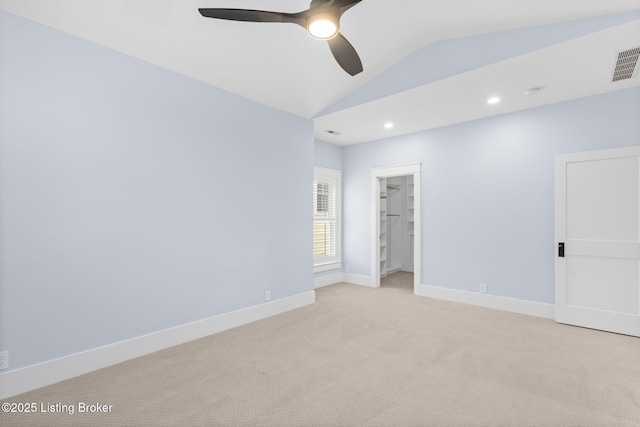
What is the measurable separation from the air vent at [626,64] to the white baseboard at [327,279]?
4596 mm

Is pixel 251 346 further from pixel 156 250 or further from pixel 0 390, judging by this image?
pixel 0 390

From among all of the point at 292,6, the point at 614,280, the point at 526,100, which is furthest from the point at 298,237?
the point at 614,280

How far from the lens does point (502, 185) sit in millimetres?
4109

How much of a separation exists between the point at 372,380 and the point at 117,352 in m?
2.17

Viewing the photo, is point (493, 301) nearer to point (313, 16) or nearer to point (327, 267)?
point (327, 267)

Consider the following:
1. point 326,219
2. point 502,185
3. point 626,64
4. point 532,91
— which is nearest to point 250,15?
point 532,91

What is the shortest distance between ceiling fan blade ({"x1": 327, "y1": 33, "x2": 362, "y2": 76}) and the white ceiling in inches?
27.5

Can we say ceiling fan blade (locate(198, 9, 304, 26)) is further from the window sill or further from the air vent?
the window sill

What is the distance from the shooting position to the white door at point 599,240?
10.6 ft

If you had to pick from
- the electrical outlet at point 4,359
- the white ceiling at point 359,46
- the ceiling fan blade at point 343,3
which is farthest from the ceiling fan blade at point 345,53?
the electrical outlet at point 4,359

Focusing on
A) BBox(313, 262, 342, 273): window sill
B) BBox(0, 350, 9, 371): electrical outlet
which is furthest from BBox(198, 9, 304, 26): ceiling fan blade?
BBox(313, 262, 342, 273): window sill

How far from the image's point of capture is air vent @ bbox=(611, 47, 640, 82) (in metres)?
2.65

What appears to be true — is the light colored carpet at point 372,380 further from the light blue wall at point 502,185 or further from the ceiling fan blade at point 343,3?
the ceiling fan blade at point 343,3

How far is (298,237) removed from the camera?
4.25 metres
